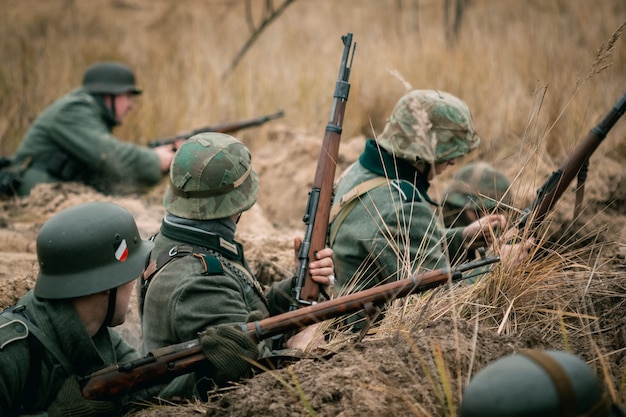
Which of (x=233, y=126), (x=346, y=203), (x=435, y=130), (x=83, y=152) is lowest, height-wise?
(x=83, y=152)

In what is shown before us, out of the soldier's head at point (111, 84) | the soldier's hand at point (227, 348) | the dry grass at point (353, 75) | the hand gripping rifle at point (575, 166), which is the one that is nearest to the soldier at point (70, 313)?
the soldier's hand at point (227, 348)

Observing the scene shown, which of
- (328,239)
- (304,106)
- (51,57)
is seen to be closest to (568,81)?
(304,106)

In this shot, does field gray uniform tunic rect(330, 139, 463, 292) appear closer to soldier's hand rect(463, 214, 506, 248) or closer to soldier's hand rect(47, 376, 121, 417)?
soldier's hand rect(463, 214, 506, 248)

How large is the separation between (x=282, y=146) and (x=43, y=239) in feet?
16.5

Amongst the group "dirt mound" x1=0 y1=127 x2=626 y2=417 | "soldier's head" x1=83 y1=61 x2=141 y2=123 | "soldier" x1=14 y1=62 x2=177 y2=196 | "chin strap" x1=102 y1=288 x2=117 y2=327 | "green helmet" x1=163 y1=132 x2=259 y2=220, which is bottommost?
"soldier" x1=14 y1=62 x2=177 y2=196

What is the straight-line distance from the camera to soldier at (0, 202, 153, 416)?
8.41ft

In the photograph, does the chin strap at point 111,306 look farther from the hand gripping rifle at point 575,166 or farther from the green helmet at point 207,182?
the hand gripping rifle at point 575,166

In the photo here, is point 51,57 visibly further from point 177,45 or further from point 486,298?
point 486,298

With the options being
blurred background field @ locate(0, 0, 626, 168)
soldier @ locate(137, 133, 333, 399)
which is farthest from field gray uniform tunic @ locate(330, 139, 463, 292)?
blurred background field @ locate(0, 0, 626, 168)

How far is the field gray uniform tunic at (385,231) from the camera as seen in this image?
3.59m

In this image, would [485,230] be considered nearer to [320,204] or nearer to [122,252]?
[320,204]

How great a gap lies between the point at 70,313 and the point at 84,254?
245mm

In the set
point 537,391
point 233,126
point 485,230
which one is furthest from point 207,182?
point 233,126

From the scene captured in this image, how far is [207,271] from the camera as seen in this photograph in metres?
2.91
